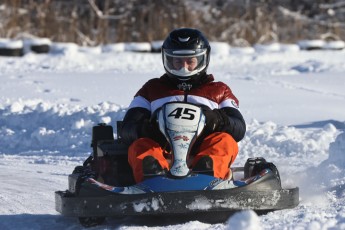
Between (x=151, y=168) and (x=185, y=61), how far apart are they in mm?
1102

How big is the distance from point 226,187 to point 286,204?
0.40 metres

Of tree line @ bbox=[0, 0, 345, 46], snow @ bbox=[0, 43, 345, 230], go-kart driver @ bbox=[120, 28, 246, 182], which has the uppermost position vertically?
go-kart driver @ bbox=[120, 28, 246, 182]

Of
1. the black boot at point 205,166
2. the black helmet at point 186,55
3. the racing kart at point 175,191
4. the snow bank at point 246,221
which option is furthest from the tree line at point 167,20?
the snow bank at point 246,221

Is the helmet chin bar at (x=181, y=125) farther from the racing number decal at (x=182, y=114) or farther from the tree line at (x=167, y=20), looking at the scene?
the tree line at (x=167, y=20)

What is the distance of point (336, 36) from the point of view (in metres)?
26.9

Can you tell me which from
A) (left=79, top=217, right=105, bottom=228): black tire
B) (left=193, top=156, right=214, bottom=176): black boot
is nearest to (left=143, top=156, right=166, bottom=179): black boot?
(left=193, top=156, right=214, bottom=176): black boot

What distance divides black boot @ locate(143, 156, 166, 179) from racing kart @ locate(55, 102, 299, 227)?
0.13 feet

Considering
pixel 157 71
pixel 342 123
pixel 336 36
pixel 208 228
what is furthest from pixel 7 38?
pixel 208 228

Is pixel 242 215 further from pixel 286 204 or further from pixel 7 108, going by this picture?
pixel 7 108

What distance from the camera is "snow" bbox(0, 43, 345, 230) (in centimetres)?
616

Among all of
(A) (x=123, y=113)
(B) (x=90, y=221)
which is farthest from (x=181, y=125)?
(A) (x=123, y=113)

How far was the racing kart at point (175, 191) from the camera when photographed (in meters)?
5.43

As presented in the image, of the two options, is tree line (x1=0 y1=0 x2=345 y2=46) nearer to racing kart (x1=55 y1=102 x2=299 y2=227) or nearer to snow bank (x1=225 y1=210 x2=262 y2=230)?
racing kart (x1=55 y1=102 x2=299 y2=227)

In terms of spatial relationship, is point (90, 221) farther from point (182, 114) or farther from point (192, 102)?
point (192, 102)
